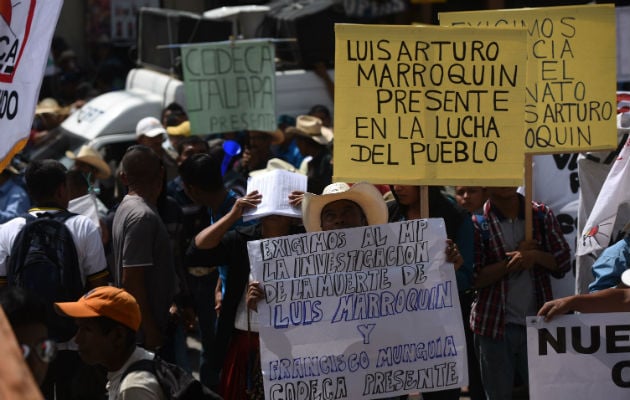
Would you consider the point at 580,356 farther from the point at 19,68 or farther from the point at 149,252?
the point at 19,68

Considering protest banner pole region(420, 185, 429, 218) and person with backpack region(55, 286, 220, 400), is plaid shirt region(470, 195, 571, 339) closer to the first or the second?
protest banner pole region(420, 185, 429, 218)

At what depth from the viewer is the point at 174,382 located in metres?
3.63

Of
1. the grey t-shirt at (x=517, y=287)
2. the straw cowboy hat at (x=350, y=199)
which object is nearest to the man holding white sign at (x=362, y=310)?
the straw cowboy hat at (x=350, y=199)

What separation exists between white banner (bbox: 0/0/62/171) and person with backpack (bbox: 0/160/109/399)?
5.27 ft

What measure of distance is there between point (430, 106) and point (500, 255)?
1064mm

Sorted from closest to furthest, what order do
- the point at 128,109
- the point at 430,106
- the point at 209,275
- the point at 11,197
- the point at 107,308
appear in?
the point at 107,308 → the point at 430,106 → the point at 209,275 → the point at 11,197 → the point at 128,109

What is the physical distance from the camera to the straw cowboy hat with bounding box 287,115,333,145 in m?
9.90

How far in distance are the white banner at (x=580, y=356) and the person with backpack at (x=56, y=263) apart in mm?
2148

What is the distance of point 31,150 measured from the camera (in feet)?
38.1

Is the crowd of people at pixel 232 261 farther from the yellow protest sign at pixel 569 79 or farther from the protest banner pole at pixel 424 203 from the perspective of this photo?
the yellow protest sign at pixel 569 79

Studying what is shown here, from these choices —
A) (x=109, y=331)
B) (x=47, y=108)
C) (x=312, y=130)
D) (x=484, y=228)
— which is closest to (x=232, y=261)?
(x=484, y=228)

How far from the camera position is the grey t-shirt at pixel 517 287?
19.0 feet

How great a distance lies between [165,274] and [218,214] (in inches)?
28.6

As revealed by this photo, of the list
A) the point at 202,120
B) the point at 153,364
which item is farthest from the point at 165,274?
the point at 202,120
